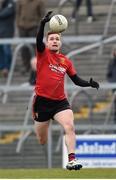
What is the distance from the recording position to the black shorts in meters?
14.6

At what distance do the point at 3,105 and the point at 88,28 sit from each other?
330 cm

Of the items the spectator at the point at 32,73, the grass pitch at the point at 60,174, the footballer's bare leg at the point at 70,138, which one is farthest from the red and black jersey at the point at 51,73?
the spectator at the point at 32,73

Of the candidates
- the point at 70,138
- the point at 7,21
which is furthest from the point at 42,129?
the point at 7,21

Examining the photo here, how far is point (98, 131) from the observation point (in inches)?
773

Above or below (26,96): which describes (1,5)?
above

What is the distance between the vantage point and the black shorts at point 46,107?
14609 millimetres

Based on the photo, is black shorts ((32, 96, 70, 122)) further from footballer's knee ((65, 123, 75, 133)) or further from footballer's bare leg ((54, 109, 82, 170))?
footballer's knee ((65, 123, 75, 133))

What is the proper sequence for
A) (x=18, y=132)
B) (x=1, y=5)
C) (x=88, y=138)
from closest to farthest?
(x=88, y=138) < (x=18, y=132) < (x=1, y=5)

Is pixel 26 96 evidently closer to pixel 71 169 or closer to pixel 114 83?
pixel 114 83

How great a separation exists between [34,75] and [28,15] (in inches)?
74.9

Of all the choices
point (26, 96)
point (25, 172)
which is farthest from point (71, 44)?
point (25, 172)

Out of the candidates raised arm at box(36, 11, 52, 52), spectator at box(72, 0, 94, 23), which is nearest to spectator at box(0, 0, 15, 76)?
spectator at box(72, 0, 94, 23)

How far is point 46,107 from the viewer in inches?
579

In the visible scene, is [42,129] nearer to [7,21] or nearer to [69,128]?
[69,128]
